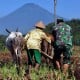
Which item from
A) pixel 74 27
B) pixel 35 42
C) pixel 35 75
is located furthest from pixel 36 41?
pixel 74 27

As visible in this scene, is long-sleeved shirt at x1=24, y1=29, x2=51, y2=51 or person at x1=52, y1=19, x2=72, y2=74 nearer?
person at x1=52, y1=19, x2=72, y2=74

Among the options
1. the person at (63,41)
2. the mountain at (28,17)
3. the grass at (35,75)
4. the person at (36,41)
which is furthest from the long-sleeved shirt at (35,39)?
the mountain at (28,17)

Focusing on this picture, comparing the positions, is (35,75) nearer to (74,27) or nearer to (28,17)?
(74,27)

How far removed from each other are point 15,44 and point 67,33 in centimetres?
189

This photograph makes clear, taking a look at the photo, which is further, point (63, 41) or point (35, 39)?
point (35, 39)

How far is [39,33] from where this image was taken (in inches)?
504

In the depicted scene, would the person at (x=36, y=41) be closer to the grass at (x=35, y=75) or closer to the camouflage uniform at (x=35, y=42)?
the camouflage uniform at (x=35, y=42)

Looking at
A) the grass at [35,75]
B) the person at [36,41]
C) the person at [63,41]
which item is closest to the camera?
the grass at [35,75]

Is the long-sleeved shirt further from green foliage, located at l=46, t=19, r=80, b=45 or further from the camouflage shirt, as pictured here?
green foliage, located at l=46, t=19, r=80, b=45

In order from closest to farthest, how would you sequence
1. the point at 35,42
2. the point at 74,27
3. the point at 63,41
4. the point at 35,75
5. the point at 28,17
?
1. the point at 35,75
2. the point at 63,41
3. the point at 35,42
4. the point at 74,27
5. the point at 28,17

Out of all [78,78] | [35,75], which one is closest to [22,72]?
[35,75]

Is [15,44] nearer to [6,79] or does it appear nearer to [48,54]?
[48,54]

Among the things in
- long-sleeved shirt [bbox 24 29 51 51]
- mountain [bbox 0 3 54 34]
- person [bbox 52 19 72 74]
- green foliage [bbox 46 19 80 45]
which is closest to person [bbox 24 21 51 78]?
long-sleeved shirt [bbox 24 29 51 51]

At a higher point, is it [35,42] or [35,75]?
[35,42]
